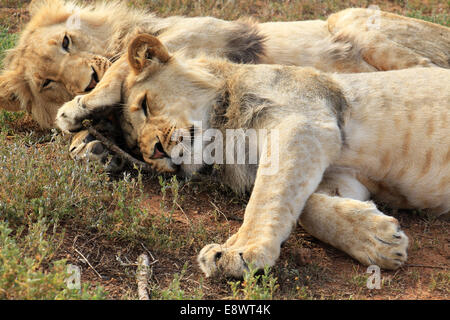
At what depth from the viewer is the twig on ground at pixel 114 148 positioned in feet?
13.3

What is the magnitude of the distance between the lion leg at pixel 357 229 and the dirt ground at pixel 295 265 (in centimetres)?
8

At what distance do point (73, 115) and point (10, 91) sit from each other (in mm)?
1276

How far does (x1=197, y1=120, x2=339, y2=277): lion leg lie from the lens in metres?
2.98

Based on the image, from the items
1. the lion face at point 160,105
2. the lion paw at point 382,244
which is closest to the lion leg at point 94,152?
the lion face at point 160,105

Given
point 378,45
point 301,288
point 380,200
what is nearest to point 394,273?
point 301,288

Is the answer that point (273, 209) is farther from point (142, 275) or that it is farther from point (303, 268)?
point (142, 275)

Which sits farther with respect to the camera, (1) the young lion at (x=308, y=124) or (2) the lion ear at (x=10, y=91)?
(2) the lion ear at (x=10, y=91)

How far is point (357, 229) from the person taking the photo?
3250 mm

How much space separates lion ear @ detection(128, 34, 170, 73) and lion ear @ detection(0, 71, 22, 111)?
1.53 m

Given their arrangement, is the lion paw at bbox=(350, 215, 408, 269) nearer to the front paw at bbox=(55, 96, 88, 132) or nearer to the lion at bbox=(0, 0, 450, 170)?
the front paw at bbox=(55, 96, 88, 132)

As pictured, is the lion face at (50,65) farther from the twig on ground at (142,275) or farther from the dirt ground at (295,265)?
the twig on ground at (142,275)

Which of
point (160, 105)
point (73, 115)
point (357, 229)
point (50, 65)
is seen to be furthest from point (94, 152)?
point (357, 229)

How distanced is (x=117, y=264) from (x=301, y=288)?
912mm

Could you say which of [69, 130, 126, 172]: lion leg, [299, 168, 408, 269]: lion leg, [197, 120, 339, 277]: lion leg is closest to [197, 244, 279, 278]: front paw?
[197, 120, 339, 277]: lion leg
